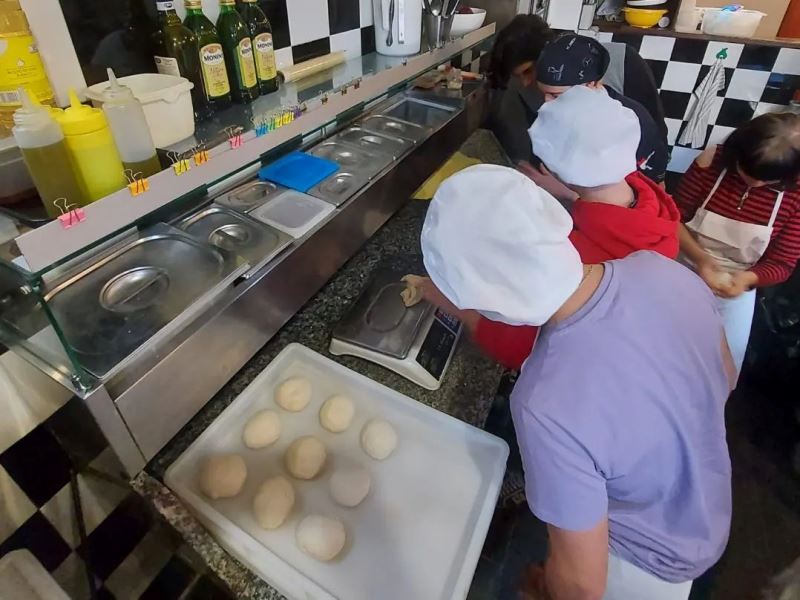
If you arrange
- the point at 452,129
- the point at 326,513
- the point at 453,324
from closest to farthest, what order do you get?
the point at 326,513 < the point at 453,324 < the point at 452,129

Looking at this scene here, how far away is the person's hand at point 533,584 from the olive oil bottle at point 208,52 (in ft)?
3.64

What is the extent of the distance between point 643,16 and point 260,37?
7.70ft

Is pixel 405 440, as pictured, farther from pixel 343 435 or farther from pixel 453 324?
pixel 453 324

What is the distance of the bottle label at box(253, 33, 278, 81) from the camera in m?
0.99

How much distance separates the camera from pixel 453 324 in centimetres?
102

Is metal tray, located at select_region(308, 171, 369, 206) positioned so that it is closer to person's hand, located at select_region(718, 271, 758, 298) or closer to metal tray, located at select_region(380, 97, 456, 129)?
metal tray, located at select_region(380, 97, 456, 129)

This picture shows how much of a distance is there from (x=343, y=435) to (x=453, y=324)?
0.34m

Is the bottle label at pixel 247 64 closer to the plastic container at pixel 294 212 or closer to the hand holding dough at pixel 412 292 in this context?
the plastic container at pixel 294 212

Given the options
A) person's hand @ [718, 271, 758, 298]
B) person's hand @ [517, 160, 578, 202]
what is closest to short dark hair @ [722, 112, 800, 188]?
person's hand @ [718, 271, 758, 298]

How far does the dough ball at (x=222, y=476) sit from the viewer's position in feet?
2.37

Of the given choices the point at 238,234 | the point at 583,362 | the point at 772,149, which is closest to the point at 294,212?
the point at 238,234

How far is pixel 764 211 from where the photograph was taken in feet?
4.88

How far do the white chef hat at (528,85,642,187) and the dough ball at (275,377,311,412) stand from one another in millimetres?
745

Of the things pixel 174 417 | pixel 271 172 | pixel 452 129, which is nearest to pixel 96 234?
pixel 174 417
